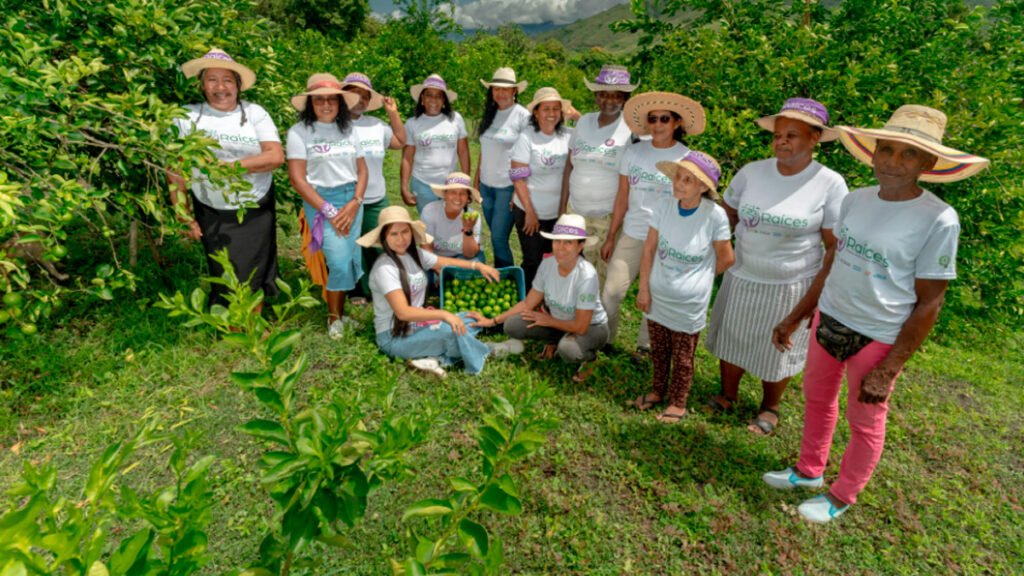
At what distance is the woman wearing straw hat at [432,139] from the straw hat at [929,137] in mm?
4411

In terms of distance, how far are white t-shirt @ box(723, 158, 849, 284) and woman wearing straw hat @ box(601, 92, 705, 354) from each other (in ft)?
2.40

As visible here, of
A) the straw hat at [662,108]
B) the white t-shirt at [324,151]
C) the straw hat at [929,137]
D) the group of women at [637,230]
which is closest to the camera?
the straw hat at [929,137]

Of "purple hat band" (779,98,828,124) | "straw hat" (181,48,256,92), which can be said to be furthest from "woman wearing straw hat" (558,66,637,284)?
→ "straw hat" (181,48,256,92)

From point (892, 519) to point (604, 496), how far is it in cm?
202

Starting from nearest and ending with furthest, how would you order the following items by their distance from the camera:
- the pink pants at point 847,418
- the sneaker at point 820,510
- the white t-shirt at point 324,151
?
the pink pants at point 847,418 → the sneaker at point 820,510 → the white t-shirt at point 324,151

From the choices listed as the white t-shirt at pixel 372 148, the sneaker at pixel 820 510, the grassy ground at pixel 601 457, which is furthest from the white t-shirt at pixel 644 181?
the white t-shirt at pixel 372 148

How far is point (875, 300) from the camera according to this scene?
3186 millimetres

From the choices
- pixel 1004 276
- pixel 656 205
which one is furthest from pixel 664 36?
pixel 1004 276

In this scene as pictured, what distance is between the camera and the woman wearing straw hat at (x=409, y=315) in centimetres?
524

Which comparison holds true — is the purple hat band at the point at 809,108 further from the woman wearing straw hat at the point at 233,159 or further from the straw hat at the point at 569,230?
the woman wearing straw hat at the point at 233,159

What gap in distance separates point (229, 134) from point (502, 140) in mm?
2785

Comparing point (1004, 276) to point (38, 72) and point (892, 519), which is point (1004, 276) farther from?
point (38, 72)

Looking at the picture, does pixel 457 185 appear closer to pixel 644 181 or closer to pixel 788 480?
pixel 644 181

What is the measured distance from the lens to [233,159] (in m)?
5.15
